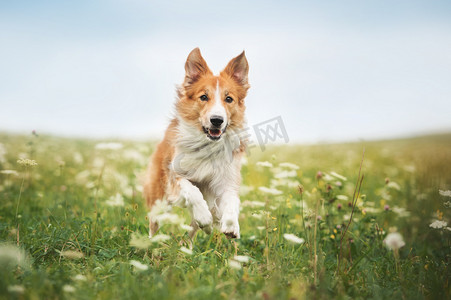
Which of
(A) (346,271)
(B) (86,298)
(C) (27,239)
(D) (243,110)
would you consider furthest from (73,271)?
(D) (243,110)

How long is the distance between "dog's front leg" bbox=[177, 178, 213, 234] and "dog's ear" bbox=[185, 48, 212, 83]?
141 centimetres

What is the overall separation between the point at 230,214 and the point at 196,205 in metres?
0.36

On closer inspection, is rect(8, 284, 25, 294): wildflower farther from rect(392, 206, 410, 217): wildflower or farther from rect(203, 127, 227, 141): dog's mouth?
rect(392, 206, 410, 217): wildflower

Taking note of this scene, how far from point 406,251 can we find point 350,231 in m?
0.85

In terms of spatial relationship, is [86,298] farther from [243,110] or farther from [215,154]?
[243,110]

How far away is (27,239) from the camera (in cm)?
315

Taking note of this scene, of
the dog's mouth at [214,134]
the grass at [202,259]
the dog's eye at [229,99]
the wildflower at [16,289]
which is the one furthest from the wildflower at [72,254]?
the dog's eye at [229,99]

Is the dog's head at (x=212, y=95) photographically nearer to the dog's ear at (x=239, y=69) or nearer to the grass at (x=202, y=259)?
the dog's ear at (x=239, y=69)

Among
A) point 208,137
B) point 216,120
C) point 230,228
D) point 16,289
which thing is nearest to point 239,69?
point 216,120

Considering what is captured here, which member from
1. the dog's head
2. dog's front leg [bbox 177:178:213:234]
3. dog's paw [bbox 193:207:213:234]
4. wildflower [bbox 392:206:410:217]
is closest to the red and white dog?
the dog's head

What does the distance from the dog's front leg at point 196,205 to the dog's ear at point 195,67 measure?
1.41m

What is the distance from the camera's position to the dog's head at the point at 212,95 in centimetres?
375

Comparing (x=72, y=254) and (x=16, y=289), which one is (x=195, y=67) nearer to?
(x=72, y=254)

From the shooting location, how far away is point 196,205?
3305 millimetres
